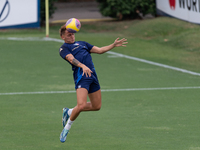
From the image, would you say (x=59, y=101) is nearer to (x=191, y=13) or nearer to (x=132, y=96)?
(x=132, y=96)

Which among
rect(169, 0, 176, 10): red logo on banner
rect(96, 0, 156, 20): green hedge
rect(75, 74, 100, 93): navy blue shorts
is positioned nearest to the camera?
rect(75, 74, 100, 93): navy blue shorts

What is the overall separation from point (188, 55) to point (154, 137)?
10.8 meters

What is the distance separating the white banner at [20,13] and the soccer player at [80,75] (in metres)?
13.2

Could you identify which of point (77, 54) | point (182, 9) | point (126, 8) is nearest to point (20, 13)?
point (126, 8)

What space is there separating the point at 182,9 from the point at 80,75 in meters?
14.6

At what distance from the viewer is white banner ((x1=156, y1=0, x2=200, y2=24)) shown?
20547 millimetres

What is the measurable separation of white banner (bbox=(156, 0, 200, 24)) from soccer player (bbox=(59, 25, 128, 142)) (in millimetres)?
12417

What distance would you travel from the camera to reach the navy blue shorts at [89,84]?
8344 millimetres

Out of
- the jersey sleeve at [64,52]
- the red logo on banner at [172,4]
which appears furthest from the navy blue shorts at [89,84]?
the red logo on banner at [172,4]

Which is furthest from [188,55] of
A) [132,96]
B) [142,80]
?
[132,96]

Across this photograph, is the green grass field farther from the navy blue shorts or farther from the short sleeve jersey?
the short sleeve jersey

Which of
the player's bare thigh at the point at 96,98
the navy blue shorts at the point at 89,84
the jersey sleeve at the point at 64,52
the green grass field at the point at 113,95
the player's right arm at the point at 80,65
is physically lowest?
the green grass field at the point at 113,95

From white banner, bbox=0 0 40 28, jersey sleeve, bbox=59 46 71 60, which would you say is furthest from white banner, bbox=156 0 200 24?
jersey sleeve, bbox=59 46 71 60

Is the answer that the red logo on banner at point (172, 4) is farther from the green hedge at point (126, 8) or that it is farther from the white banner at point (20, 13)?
the white banner at point (20, 13)
